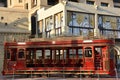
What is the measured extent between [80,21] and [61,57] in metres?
17.6

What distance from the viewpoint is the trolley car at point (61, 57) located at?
104 ft

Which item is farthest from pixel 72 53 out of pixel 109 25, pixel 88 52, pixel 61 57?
pixel 109 25

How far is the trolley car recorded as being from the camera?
104 ft

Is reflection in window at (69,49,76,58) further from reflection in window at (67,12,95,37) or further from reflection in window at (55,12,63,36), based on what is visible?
reflection in window at (55,12,63,36)

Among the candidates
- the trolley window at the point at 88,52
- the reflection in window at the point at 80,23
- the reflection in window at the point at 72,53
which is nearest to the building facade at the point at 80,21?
the reflection in window at the point at 80,23

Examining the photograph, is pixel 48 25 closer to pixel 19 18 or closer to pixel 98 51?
pixel 19 18

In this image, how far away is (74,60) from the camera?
3294 cm

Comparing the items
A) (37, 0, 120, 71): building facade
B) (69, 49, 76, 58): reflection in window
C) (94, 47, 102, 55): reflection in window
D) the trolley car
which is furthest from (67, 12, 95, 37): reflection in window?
(94, 47, 102, 55): reflection in window

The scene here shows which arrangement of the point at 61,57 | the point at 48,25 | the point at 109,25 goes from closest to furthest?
1. the point at 61,57
2. the point at 109,25
3. the point at 48,25

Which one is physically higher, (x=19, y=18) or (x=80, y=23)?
(x=19, y=18)

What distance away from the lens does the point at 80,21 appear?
50.3 metres

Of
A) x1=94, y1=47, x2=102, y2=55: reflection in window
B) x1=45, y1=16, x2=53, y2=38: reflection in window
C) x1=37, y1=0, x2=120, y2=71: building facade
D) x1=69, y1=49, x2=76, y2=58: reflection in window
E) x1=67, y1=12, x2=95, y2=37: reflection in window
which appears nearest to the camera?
x1=94, y1=47, x2=102, y2=55: reflection in window

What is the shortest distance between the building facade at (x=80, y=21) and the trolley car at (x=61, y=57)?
13.8m

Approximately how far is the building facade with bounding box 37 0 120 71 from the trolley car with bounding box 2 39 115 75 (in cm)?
1384
